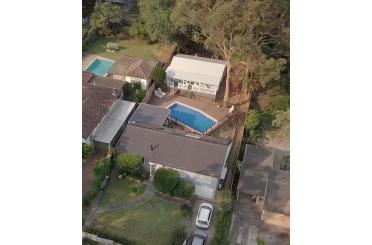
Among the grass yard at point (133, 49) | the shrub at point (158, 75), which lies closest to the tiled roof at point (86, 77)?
the grass yard at point (133, 49)

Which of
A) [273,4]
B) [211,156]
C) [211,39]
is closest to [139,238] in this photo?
[211,156]

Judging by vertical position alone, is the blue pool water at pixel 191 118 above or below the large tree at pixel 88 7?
below

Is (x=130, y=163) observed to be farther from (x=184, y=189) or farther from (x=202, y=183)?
(x=202, y=183)

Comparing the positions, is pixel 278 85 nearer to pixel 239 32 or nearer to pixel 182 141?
pixel 239 32

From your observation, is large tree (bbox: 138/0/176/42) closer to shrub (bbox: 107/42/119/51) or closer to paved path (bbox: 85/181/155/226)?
shrub (bbox: 107/42/119/51)

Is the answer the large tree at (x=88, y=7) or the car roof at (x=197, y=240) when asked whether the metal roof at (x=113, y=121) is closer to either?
the car roof at (x=197, y=240)

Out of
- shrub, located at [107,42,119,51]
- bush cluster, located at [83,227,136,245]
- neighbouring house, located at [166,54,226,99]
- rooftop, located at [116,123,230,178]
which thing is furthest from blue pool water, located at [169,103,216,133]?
bush cluster, located at [83,227,136,245]

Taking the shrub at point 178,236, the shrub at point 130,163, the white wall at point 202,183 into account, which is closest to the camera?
the shrub at point 178,236
